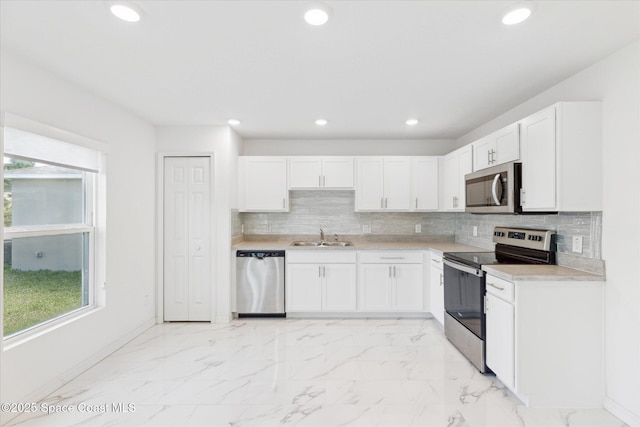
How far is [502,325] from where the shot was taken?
233cm

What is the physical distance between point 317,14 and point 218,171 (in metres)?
2.56

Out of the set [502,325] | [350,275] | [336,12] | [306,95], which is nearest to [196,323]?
[350,275]

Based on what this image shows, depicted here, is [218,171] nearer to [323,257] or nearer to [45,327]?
[323,257]

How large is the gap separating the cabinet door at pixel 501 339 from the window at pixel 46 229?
3.39 meters

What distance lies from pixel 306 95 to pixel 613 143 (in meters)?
2.26

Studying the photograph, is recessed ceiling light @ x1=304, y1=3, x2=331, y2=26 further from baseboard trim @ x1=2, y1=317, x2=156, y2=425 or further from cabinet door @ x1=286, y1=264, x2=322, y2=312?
baseboard trim @ x1=2, y1=317, x2=156, y2=425

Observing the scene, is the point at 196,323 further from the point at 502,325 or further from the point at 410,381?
the point at 502,325

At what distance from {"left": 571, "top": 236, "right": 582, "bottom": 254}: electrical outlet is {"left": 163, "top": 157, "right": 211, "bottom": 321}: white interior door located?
3.57 m

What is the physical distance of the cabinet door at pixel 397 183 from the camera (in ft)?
14.1

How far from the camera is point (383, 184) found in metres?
4.30

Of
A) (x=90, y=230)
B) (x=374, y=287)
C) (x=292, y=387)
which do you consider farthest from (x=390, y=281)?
(x=90, y=230)

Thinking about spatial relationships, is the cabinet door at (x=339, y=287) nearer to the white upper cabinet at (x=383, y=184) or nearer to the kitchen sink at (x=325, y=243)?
the kitchen sink at (x=325, y=243)

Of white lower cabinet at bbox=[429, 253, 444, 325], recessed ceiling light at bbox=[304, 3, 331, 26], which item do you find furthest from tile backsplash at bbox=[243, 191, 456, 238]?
recessed ceiling light at bbox=[304, 3, 331, 26]

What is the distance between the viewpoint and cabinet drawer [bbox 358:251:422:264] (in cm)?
399
